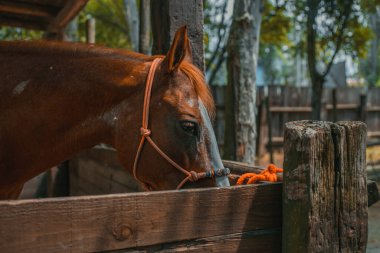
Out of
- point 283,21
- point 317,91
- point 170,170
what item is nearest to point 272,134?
point 283,21

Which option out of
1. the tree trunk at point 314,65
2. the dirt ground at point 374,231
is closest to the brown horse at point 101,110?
the dirt ground at point 374,231

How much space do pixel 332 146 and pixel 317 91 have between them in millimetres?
6594

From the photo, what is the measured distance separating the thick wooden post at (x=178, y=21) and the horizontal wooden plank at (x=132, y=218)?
4.37 feet

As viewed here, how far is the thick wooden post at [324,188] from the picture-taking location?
4.92 ft

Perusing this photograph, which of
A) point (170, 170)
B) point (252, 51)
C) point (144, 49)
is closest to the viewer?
point (170, 170)

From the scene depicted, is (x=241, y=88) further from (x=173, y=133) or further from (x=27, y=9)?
(x=173, y=133)

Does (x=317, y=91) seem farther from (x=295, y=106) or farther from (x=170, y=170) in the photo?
(x=170, y=170)

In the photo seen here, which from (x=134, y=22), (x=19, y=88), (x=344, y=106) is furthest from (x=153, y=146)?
(x=344, y=106)

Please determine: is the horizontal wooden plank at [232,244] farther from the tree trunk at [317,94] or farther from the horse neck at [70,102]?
the tree trunk at [317,94]

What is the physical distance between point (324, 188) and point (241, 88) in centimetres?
363

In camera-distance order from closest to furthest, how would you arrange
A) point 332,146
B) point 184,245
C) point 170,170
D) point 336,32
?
point 184,245
point 332,146
point 170,170
point 336,32

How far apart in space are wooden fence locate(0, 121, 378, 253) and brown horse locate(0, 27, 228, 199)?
49 cm

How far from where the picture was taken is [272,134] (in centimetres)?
1188

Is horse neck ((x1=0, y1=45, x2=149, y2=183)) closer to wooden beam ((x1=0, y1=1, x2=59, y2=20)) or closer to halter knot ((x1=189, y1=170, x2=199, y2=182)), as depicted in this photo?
halter knot ((x1=189, y1=170, x2=199, y2=182))
